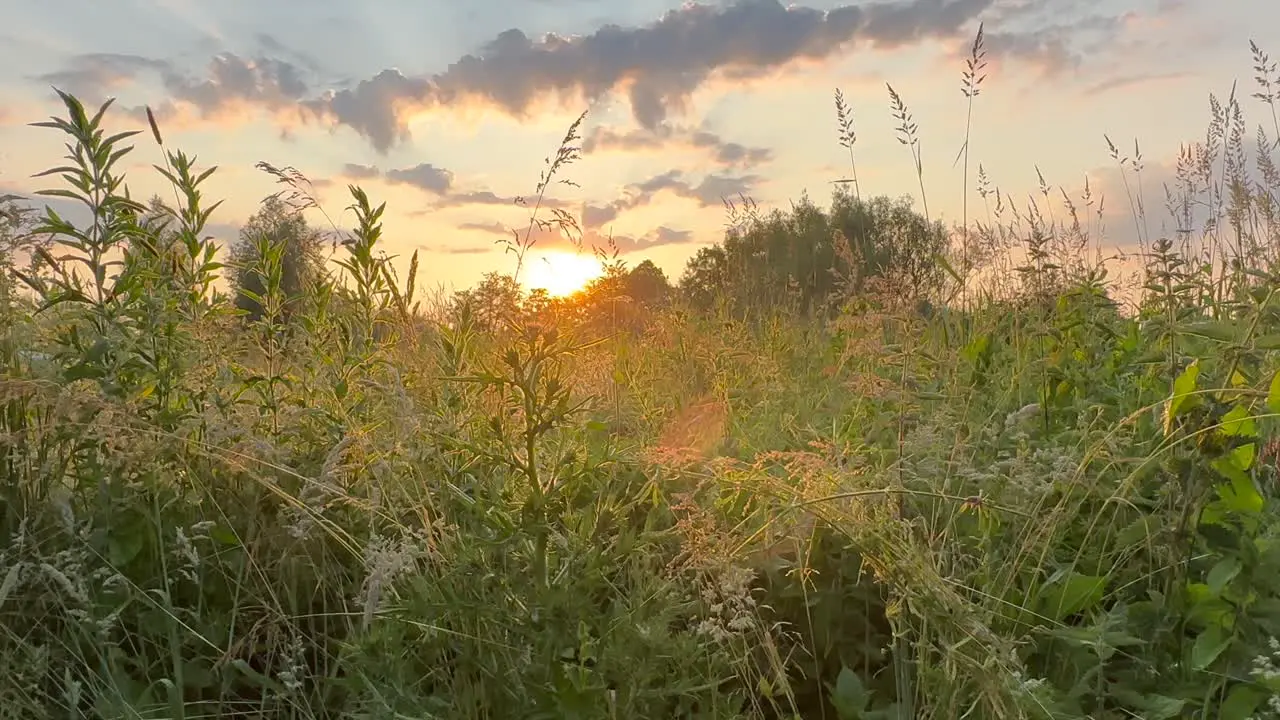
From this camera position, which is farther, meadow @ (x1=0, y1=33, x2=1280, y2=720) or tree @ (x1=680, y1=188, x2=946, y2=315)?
tree @ (x1=680, y1=188, x2=946, y2=315)

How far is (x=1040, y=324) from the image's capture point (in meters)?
2.96

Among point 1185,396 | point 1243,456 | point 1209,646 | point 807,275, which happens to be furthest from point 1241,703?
point 807,275

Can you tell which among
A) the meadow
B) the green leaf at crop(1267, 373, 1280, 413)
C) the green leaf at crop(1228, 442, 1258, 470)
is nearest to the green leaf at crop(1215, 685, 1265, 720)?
the meadow

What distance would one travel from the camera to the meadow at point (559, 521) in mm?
1603

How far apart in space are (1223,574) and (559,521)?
1377 millimetres

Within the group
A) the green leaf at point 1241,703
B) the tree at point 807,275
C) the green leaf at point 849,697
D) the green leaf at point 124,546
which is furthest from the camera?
the tree at point 807,275

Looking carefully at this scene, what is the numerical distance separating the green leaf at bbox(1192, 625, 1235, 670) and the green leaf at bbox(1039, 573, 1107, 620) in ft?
0.68

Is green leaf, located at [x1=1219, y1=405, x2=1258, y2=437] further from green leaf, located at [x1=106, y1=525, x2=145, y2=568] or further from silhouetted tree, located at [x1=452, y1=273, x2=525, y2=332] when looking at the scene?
green leaf, located at [x1=106, y1=525, x2=145, y2=568]

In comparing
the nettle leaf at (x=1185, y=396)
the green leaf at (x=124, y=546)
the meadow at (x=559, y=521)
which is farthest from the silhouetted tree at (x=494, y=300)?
the nettle leaf at (x=1185, y=396)

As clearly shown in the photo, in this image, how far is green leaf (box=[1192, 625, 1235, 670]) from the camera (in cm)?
167

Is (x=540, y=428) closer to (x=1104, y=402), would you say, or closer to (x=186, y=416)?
(x=186, y=416)

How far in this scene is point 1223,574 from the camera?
1.69 metres

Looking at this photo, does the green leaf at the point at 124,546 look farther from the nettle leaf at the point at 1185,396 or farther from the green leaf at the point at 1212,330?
the green leaf at the point at 1212,330

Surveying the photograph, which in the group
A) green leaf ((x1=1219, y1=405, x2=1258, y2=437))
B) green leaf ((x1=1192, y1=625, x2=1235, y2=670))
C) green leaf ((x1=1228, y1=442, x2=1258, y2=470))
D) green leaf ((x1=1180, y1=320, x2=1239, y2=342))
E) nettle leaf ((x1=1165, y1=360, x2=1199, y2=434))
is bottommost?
green leaf ((x1=1192, y1=625, x2=1235, y2=670))
